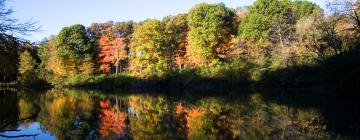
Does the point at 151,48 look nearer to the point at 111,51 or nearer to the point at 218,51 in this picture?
the point at 218,51

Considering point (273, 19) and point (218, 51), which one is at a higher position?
point (273, 19)

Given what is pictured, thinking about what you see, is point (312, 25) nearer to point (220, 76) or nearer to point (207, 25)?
point (220, 76)

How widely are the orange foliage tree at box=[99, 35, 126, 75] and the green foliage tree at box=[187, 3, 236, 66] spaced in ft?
42.4

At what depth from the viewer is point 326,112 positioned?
22.5m

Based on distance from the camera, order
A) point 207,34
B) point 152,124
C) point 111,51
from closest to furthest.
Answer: point 152,124
point 207,34
point 111,51

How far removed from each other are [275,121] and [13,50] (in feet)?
53.5

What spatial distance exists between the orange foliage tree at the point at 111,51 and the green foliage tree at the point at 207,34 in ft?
42.4

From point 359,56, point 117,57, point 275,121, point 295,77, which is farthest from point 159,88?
point 275,121

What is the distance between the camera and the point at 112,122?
22.5m

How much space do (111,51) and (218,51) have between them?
19837 mm

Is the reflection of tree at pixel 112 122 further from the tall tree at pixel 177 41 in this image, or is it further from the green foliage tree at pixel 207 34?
the tall tree at pixel 177 41

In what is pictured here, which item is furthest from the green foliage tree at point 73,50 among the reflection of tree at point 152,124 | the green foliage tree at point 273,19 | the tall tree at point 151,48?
the reflection of tree at point 152,124

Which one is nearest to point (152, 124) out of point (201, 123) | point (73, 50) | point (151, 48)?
point (201, 123)

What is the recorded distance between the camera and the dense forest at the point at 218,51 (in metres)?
38.5
